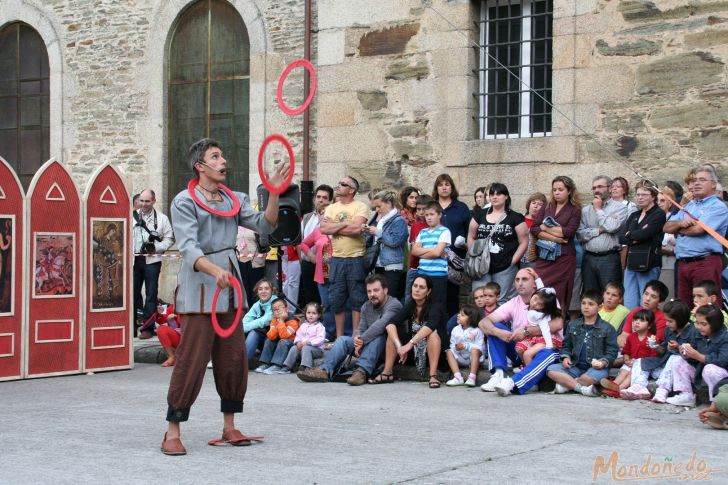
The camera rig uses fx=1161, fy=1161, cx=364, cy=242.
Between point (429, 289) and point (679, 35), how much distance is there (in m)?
4.03

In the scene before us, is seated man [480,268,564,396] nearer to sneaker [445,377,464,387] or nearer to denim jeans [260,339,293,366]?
sneaker [445,377,464,387]

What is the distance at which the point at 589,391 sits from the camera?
31.6ft

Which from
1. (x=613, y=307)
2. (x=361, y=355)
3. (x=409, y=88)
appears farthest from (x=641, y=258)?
(x=409, y=88)

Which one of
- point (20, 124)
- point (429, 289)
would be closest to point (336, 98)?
point (429, 289)

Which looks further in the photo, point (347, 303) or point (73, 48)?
point (73, 48)

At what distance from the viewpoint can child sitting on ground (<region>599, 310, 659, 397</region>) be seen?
958 cm

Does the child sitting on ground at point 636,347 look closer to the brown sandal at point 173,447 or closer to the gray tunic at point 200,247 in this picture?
the gray tunic at point 200,247

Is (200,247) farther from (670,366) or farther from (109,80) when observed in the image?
(109,80)

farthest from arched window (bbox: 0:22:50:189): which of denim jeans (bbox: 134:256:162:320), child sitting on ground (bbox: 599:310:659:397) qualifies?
child sitting on ground (bbox: 599:310:659:397)

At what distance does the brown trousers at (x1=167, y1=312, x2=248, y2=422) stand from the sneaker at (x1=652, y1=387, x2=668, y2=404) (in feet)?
11.8

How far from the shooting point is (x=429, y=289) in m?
11.0

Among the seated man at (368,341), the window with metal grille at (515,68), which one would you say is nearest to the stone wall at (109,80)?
the window with metal grille at (515,68)

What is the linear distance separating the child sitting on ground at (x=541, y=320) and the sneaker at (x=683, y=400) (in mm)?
1360

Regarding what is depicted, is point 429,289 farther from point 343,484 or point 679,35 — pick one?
point 343,484
